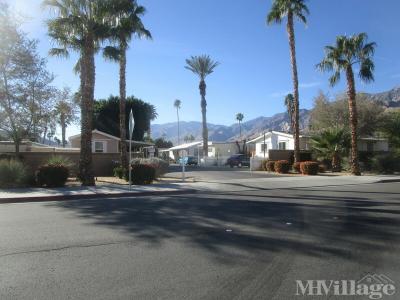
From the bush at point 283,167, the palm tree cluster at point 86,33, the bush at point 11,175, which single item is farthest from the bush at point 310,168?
the bush at point 11,175

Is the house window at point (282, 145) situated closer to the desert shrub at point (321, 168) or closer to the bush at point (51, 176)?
the desert shrub at point (321, 168)

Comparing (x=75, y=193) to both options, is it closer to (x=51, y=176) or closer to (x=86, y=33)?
(x=51, y=176)

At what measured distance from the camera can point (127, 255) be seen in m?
6.97

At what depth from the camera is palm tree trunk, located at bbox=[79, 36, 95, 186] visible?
2134 centimetres

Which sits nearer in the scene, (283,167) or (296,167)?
(296,167)

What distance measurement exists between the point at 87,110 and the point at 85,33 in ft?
12.1

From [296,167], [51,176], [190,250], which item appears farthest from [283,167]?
[190,250]

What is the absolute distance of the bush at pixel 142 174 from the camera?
21438 millimetres

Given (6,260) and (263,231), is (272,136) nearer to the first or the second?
(263,231)

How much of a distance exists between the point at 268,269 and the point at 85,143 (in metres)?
16.9

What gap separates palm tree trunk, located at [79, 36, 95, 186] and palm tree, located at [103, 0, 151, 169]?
5.17ft

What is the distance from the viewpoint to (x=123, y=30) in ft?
77.0
